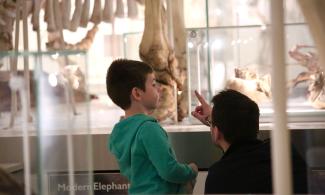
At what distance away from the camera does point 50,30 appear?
147cm

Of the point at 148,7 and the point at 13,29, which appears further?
the point at 148,7

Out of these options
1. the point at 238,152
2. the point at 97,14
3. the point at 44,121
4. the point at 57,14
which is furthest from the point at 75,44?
the point at 44,121

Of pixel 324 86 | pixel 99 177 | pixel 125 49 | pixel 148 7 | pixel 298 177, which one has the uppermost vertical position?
pixel 148 7

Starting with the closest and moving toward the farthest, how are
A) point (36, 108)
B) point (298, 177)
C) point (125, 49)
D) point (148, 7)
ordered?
1. point (36, 108)
2. point (298, 177)
3. point (148, 7)
4. point (125, 49)

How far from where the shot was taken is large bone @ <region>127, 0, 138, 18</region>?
1714 mm

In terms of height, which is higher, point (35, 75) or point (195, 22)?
point (195, 22)

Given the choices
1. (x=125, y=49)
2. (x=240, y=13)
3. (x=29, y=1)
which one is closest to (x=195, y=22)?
(x=240, y=13)

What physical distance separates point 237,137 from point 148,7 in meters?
0.66

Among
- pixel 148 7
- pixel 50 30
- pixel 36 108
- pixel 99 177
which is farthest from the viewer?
pixel 148 7

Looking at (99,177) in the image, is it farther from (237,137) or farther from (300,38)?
(300,38)

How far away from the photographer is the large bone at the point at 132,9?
5.62 ft

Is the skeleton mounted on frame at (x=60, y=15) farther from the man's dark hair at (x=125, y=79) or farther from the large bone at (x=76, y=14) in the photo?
the man's dark hair at (x=125, y=79)

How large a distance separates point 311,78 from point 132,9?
594 mm

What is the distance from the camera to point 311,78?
1.51 meters
